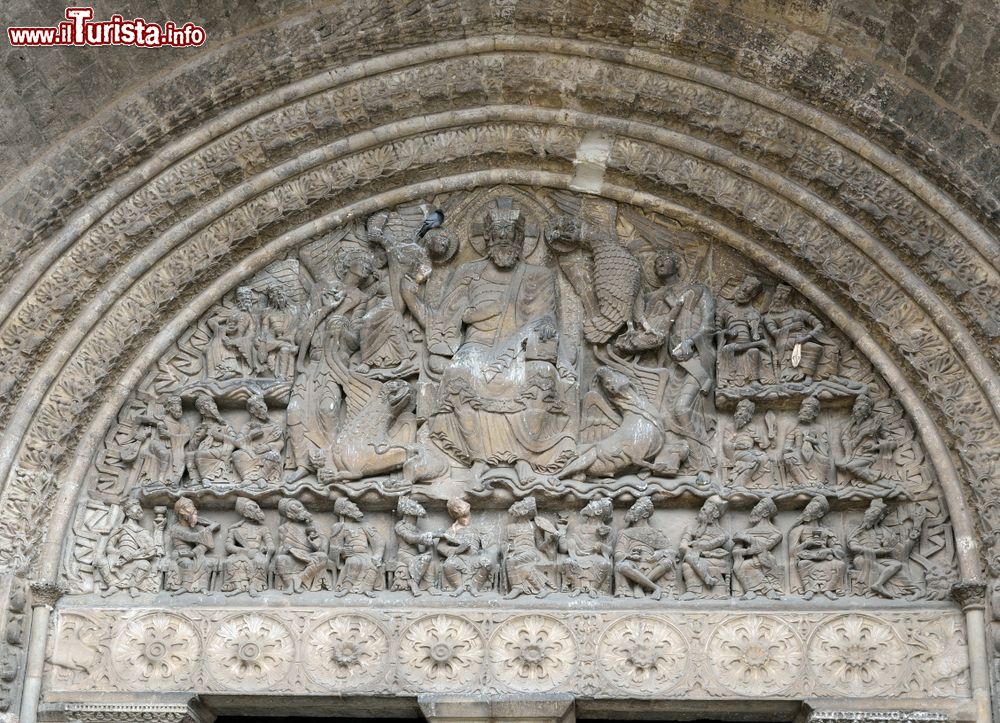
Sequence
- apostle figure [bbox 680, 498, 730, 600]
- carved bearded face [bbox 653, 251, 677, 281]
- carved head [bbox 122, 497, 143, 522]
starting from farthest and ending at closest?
carved bearded face [bbox 653, 251, 677, 281] < carved head [bbox 122, 497, 143, 522] < apostle figure [bbox 680, 498, 730, 600]

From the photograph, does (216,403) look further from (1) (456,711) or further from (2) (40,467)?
(1) (456,711)

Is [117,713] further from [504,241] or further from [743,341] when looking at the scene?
[743,341]

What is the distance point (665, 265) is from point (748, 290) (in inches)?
18.9

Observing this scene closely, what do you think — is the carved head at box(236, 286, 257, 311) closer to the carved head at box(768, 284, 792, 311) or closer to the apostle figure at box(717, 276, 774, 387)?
the apostle figure at box(717, 276, 774, 387)

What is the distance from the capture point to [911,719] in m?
8.45

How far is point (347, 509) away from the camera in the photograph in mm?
9156

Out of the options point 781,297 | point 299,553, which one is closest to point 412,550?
point 299,553

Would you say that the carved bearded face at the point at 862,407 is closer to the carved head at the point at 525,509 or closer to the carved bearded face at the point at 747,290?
the carved bearded face at the point at 747,290

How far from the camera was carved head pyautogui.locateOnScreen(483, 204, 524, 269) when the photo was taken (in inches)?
386

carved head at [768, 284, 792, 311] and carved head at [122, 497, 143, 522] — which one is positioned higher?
carved head at [768, 284, 792, 311]

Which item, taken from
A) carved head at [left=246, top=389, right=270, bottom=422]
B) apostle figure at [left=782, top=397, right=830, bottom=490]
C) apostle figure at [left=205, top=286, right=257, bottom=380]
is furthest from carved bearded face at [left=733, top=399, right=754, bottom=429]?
apostle figure at [left=205, top=286, right=257, bottom=380]

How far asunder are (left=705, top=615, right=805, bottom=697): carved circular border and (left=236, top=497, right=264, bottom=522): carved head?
95.8 inches

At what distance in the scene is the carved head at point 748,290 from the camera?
9594mm

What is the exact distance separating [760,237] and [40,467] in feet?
13.3
